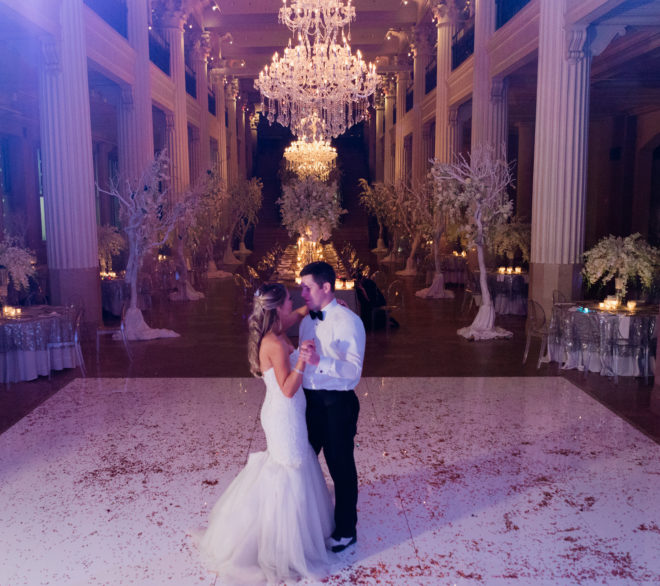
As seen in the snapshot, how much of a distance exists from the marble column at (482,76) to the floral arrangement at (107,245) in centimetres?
667

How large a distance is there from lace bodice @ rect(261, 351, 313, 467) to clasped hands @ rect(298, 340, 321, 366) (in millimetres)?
291

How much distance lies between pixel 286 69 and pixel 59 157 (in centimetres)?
433

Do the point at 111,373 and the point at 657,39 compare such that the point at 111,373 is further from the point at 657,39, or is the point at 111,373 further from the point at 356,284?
the point at 657,39

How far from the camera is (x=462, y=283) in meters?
15.1

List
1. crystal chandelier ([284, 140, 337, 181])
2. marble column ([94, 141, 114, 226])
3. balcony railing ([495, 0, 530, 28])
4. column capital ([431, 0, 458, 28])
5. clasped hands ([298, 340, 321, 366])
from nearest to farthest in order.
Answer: clasped hands ([298, 340, 321, 366]), balcony railing ([495, 0, 530, 28]), column capital ([431, 0, 458, 28]), crystal chandelier ([284, 140, 337, 181]), marble column ([94, 141, 114, 226])

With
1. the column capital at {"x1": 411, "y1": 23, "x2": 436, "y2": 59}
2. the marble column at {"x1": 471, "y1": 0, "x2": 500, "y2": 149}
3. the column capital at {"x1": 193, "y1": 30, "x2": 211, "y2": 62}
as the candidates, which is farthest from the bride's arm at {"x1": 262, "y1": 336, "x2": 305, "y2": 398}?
the column capital at {"x1": 193, "y1": 30, "x2": 211, "y2": 62}

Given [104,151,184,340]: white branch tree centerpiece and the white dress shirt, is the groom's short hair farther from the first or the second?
[104,151,184,340]: white branch tree centerpiece

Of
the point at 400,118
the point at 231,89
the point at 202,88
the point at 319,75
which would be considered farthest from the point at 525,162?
the point at 231,89

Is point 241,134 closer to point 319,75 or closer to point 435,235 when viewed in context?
point 435,235

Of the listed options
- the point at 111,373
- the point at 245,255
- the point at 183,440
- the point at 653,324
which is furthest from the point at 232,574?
the point at 245,255

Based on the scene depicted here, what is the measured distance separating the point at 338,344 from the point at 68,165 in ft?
23.6

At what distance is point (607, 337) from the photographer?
686cm

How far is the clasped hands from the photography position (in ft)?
8.94

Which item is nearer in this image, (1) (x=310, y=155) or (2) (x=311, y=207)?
(2) (x=311, y=207)
